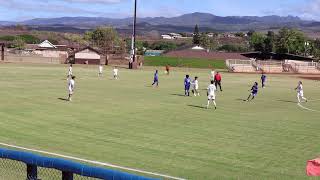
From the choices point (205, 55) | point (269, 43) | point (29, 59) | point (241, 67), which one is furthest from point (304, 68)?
point (269, 43)

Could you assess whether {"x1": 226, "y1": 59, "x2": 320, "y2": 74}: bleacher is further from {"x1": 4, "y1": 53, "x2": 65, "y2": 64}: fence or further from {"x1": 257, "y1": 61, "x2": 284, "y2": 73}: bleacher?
{"x1": 4, "y1": 53, "x2": 65, "y2": 64}: fence

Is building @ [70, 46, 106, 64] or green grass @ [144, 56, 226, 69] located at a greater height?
building @ [70, 46, 106, 64]

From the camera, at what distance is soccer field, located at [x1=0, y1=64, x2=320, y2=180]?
50.1 feet

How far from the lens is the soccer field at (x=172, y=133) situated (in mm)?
15258

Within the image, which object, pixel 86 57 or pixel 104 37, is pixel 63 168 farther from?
pixel 104 37

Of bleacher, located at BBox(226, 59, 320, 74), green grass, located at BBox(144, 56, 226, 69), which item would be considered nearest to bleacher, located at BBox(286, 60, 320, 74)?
bleacher, located at BBox(226, 59, 320, 74)

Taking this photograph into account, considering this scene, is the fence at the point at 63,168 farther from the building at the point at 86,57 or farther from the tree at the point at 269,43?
the tree at the point at 269,43

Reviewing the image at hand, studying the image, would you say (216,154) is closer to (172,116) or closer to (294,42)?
(172,116)

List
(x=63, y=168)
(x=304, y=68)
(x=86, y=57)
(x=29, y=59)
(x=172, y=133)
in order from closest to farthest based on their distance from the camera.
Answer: (x=63, y=168) < (x=172, y=133) < (x=304, y=68) < (x=29, y=59) < (x=86, y=57)

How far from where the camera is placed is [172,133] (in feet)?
67.2

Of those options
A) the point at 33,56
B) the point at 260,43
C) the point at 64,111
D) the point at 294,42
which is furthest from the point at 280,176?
the point at 260,43

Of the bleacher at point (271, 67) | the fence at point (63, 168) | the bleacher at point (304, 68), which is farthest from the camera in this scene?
the bleacher at point (304, 68)

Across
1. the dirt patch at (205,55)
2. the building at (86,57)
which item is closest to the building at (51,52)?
the building at (86,57)

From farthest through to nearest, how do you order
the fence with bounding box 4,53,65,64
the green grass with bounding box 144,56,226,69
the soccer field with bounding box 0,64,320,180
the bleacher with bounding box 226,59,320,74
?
the green grass with bounding box 144,56,226,69, the fence with bounding box 4,53,65,64, the bleacher with bounding box 226,59,320,74, the soccer field with bounding box 0,64,320,180
